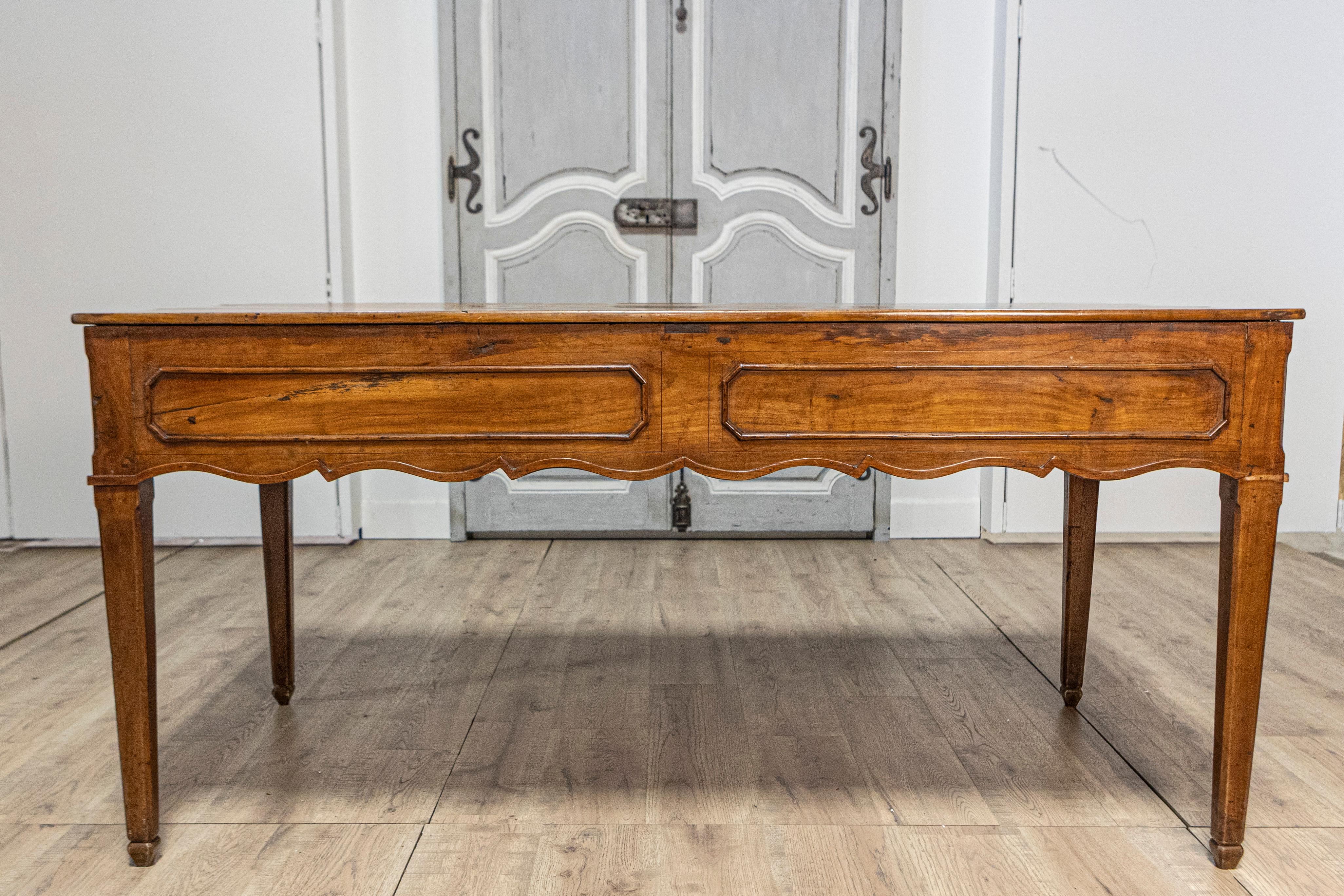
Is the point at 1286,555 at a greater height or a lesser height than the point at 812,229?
lesser

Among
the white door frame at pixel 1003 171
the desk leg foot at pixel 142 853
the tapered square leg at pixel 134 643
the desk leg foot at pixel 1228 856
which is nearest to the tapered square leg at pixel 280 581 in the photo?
the tapered square leg at pixel 134 643

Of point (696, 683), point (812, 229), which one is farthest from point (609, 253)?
point (696, 683)

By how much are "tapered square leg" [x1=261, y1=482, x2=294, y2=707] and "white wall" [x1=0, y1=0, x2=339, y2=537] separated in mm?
1546

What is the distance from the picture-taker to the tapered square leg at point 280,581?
199cm

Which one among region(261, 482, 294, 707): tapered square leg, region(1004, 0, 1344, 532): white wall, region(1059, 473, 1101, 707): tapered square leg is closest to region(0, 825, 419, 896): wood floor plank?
region(261, 482, 294, 707): tapered square leg

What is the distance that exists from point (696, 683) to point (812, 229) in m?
1.93

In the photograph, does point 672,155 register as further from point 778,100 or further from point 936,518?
point 936,518

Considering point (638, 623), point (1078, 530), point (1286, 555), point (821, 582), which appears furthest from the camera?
point (1286, 555)

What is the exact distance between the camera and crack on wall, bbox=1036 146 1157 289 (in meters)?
3.52

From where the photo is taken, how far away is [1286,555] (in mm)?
3422

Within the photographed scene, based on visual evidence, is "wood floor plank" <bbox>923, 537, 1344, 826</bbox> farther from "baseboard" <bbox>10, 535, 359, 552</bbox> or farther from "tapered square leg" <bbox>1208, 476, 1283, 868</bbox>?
"baseboard" <bbox>10, 535, 359, 552</bbox>

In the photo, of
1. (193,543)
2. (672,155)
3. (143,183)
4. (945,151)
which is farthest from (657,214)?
(193,543)

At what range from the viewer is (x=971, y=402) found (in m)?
1.47

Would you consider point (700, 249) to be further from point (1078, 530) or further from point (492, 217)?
point (1078, 530)
